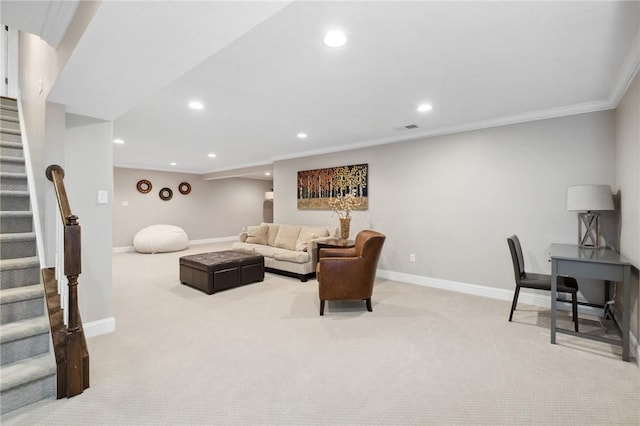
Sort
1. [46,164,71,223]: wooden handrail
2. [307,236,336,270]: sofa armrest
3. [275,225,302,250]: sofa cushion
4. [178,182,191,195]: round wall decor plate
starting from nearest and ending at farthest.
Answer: [46,164,71,223]: wooden handrail, [307,236,336,270]: sofa armrest, [275,225,302,250]: sofa cushion, [178,182,191,195]: round wall decor plate

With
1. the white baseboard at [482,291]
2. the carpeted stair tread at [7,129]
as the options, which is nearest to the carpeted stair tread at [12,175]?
the carpeted stair tread at [7,129]

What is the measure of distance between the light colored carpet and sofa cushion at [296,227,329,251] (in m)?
1.63

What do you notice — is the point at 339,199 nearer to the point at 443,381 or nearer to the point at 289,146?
the point at 289,146

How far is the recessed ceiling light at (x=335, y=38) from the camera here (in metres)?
1.89

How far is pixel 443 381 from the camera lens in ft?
6.65

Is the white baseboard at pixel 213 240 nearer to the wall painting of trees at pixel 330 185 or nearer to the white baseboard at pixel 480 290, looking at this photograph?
the wall painting of trees at pixel 330 185

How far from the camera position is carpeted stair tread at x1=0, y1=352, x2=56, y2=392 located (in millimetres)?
1685

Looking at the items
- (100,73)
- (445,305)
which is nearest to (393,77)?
(100,73)

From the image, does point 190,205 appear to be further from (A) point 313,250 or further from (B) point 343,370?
(B) point 343,370

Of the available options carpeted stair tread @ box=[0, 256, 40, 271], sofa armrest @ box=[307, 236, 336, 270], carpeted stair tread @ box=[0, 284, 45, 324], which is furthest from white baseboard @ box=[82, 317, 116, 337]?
sofa armrest @ box=[307, 236, 336, 270]

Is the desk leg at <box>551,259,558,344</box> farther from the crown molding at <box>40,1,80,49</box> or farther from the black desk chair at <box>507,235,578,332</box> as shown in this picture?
the crown molding at <box>40,1,80,49</box>

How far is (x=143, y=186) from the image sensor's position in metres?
8.06

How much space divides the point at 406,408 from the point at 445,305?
6.75ft

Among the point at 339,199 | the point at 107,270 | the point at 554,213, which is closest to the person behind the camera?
the point at 107,270
